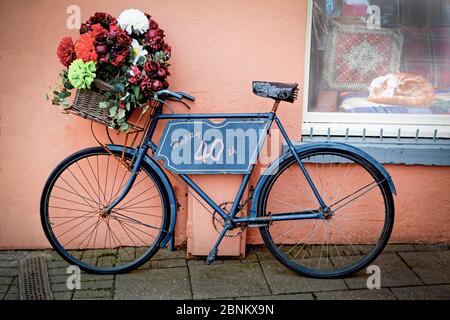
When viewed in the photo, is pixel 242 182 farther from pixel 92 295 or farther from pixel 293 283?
pixel 92 295

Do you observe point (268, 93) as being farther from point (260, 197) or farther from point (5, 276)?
point (5, 276)

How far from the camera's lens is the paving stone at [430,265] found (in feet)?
14.5

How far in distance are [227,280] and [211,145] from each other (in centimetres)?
106

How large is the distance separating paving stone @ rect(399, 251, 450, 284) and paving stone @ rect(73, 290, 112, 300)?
243 cm

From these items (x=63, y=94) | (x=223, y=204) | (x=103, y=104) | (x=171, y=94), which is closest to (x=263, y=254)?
(x=223, y=204)

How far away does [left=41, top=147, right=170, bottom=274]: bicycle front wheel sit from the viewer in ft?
15.6

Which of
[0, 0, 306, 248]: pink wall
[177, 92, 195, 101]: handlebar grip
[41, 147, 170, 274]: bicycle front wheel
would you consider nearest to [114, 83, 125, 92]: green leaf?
[177, 92, 195, 101]: handlebar grip

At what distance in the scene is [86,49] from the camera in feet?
12.9

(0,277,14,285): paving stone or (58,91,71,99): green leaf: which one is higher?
(58,91,71,99): green leaf

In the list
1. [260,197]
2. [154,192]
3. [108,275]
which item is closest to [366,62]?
[260,197]

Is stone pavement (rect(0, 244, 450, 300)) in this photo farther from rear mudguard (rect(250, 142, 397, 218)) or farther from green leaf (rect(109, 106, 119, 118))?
green leaf (rect(109, 106, 119, 118))

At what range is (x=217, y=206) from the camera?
14.4ft
